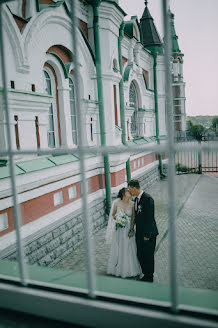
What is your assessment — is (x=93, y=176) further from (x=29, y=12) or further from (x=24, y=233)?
(x=29, y=12)

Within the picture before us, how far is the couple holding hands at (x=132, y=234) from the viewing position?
12.1 feet

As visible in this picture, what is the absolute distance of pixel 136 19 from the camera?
10367 millimetres

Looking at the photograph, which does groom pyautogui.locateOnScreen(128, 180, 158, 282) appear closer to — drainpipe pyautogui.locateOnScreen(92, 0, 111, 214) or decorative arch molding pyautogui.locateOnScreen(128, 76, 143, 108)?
drainpipe pyautogui.locateOnScreen(92, 0, 111, 214)

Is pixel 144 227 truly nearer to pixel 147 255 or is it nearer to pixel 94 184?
pixel 147 255

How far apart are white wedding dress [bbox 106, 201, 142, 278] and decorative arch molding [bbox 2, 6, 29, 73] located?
2.75 meters

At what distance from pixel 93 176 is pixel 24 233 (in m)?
2.73

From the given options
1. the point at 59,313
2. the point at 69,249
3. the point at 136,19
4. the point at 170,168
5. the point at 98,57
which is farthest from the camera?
the point at 136,19

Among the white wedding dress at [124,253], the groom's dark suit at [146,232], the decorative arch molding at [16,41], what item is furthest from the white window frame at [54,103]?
the groom's dark suit at [146,232]

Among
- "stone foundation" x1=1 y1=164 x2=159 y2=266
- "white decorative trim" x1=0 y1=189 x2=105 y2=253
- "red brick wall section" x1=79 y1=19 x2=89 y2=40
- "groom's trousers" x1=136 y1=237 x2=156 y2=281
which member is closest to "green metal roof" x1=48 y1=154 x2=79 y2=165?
"white decorative trim" x1=0 y1=189 x2=105 y2=253

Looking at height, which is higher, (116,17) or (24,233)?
(116,17)

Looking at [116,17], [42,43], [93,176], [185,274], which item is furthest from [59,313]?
[116,17]

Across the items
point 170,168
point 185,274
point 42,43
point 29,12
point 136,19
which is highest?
point 136,19

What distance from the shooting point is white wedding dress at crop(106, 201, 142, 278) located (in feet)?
13.5

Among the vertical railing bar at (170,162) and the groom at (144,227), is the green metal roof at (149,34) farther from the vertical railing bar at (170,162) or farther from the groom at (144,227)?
the vertical railing bar at (170,162)
